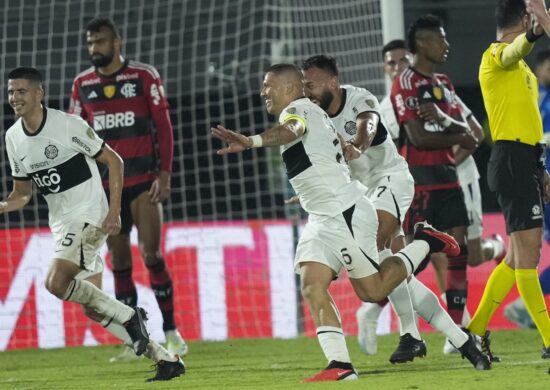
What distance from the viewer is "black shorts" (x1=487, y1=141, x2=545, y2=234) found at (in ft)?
23.7

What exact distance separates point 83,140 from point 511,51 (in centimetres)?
267

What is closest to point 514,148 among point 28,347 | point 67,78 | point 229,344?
point 229,344

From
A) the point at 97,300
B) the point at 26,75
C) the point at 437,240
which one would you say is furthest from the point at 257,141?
the point at 26,75

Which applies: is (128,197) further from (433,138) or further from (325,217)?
(325,217)

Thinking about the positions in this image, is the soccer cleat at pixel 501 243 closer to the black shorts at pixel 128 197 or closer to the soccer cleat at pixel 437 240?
the black shorts at pixel 128 197

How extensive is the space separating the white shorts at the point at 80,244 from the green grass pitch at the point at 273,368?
0.71m

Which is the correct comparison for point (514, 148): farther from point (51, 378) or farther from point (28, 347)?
point (28, 347)

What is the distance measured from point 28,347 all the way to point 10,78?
401 centimetres

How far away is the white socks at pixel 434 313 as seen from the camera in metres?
6.91

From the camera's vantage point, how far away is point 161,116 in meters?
9.55

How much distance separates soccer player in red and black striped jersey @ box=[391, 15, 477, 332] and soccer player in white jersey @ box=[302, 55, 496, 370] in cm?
62

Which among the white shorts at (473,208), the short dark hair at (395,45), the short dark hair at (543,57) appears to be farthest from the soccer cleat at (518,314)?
the short dark hair at (395,45)

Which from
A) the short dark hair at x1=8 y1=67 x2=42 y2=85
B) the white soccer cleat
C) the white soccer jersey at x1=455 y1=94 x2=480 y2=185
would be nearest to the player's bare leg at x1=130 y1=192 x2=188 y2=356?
the white soccer cleat

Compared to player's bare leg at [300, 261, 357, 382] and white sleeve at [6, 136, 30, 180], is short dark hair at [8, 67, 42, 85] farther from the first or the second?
player's bare leg at [300, 261, 357, 382]
